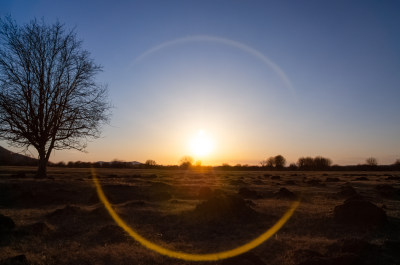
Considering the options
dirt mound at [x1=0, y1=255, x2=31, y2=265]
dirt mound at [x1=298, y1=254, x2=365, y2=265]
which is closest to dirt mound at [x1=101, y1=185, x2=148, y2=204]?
dirt mound at [x1=0, y1=255, x2=31, y2=265]

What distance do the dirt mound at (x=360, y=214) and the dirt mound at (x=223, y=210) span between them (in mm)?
3734

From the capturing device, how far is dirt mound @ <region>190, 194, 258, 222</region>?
1295 cm

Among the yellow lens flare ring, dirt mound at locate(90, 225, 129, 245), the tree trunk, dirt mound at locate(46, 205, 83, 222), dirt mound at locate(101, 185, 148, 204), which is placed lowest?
the yellow lens flare ring

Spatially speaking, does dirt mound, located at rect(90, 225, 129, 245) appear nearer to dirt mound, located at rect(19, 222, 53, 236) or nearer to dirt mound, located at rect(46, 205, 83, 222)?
dirt mound, located at rect(19, 222, 53, 236)

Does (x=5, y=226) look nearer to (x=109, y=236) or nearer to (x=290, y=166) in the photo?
(x=109, y=236)

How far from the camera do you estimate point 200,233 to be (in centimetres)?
1083

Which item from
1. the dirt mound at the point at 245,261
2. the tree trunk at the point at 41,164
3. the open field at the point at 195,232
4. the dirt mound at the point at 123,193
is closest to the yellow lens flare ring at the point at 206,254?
the open field at the point at 195,232

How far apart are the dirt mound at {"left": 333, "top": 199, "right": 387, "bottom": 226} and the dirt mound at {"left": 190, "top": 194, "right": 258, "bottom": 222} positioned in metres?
3.73

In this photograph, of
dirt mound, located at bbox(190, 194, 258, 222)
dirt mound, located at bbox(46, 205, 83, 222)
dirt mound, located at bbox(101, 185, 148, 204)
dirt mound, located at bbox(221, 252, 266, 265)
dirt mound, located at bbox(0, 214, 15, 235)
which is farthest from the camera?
dirt mound, located at bbox(101, 185, 148, 204)

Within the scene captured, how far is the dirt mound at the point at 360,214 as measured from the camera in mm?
11539

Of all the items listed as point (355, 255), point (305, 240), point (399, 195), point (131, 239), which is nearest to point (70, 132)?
point (131, 239)

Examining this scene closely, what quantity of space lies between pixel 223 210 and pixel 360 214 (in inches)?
227

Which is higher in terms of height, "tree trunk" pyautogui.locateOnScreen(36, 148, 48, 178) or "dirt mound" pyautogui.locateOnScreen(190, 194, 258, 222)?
"tree trunk" pyautogui.locateOnScreen(36, 148, 48, 178)

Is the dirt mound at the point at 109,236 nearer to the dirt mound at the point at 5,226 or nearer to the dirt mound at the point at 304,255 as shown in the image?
the dirt mound at the point at 5,226
